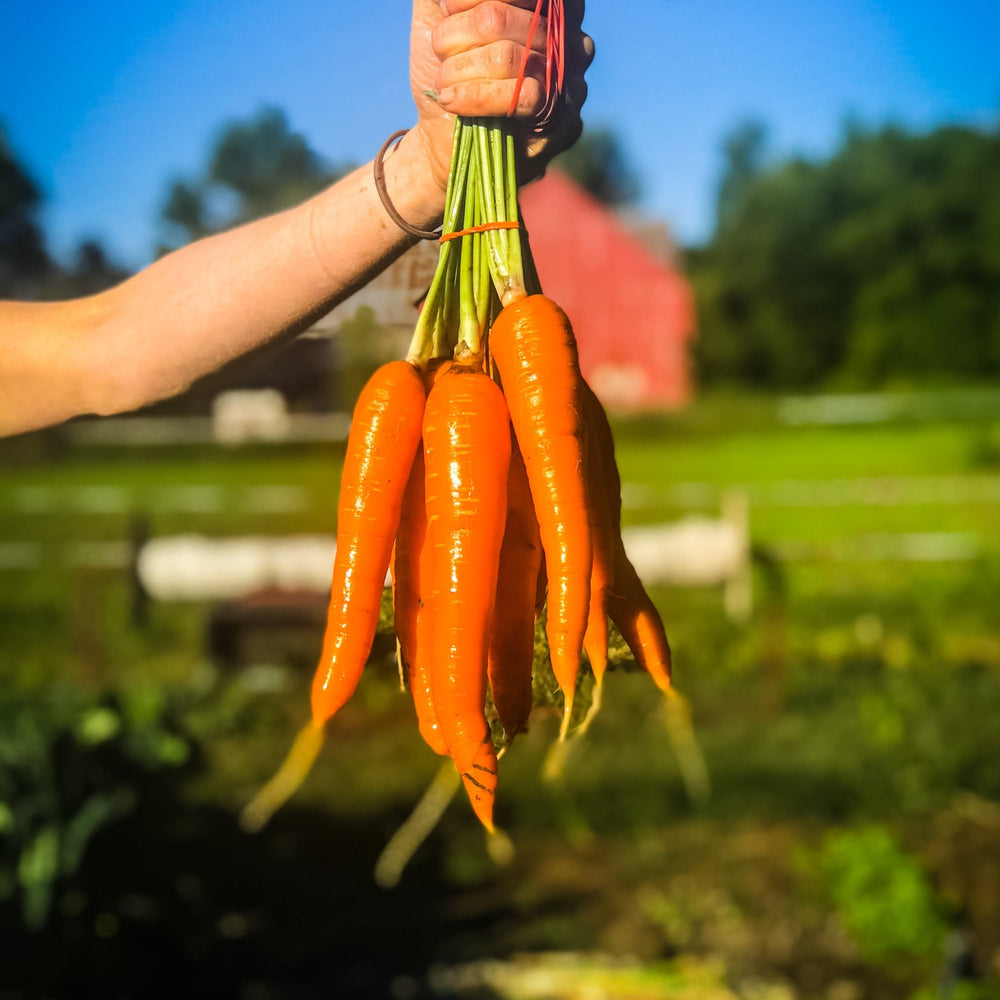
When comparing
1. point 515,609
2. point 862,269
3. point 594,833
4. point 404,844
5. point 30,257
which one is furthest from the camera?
point 862,269

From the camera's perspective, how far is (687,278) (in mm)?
28422

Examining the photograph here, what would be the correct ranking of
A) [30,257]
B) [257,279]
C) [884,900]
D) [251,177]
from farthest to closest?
[884,900]
[30,257]
[251,177]
[257,279]

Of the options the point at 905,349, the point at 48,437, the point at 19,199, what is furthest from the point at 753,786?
the point at 905,349

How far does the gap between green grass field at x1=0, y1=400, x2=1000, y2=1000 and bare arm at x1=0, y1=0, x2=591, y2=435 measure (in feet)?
1.36

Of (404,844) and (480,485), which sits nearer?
(480,485)

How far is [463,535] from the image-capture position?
920mm

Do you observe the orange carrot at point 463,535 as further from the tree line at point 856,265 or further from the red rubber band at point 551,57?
the tree line at point 856,265

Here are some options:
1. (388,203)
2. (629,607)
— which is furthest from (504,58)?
(629,607)

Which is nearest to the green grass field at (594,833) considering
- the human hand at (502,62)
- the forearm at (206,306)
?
the forearm at (206,306)

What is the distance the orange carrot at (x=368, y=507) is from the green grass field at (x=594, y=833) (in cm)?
19

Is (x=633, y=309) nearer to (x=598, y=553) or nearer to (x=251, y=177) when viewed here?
A: (x=251, y=177)

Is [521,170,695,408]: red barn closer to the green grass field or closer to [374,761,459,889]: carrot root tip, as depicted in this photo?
the green grass field

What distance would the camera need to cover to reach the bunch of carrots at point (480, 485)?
91 cm

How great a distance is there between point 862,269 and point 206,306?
91.1 ft
